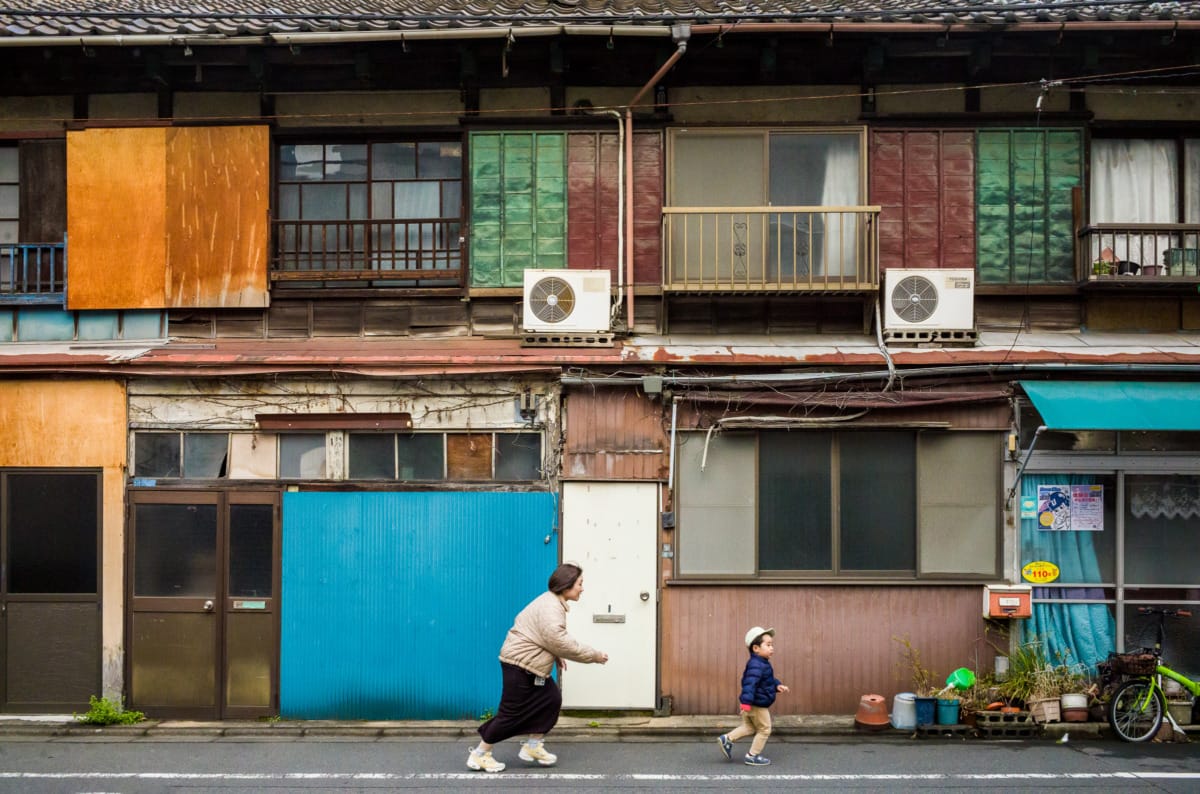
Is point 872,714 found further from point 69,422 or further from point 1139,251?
point 69,422

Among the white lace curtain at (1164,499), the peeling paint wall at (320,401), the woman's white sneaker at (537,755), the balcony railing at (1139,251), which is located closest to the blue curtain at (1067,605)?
the white lace curtain at (1164,499)

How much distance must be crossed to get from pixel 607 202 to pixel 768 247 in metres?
1.90

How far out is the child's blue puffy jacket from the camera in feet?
26.8

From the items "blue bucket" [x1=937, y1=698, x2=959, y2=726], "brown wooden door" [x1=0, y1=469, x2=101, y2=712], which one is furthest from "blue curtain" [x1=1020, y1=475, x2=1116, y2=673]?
"brown wooden door" [x1=0, y1=469, x2=101, y2=712]

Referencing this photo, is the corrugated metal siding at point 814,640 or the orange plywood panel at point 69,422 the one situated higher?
the orange plywood panel at point 69,422

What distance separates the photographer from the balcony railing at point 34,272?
10.7 metres

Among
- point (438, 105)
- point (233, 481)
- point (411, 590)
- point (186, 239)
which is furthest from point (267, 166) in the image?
point (411, 590)

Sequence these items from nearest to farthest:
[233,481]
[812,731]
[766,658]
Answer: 1. [766,658]
2. [812,731]
3. [233,481]

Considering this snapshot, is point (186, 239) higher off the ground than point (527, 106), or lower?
lower

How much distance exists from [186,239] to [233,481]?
112 inches

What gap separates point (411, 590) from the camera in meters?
10.1

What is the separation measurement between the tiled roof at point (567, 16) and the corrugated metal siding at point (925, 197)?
4.41 ft

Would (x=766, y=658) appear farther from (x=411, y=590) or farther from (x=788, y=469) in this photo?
(x=411, y=590)

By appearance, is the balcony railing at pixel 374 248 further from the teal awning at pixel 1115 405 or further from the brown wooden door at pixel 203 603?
the teal awning at pixel 1115 405
